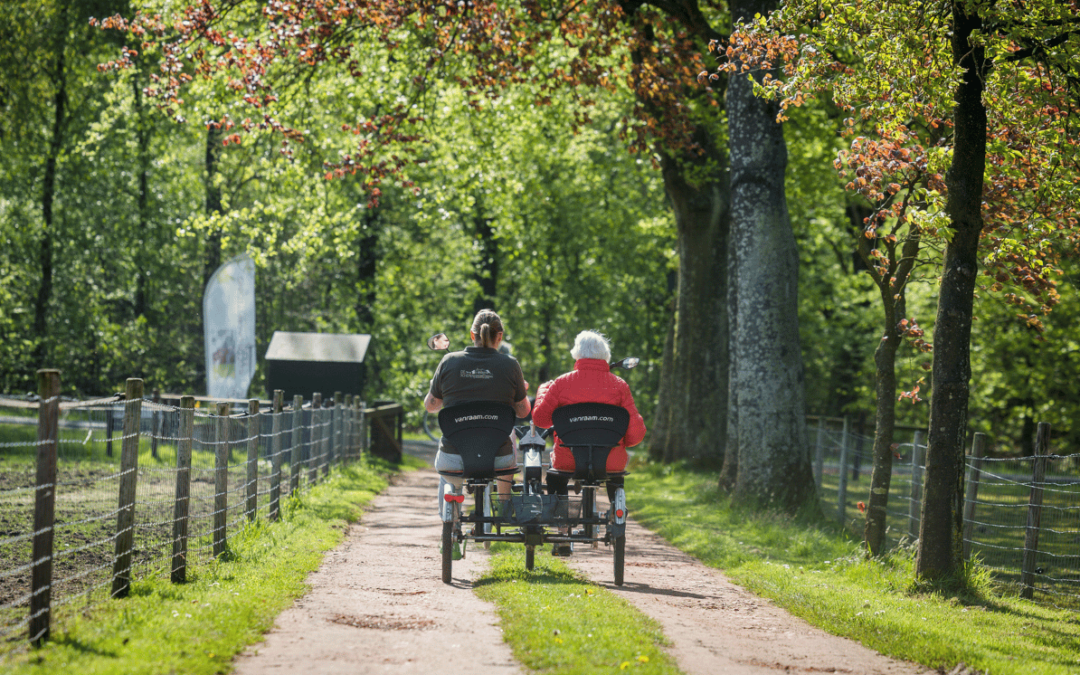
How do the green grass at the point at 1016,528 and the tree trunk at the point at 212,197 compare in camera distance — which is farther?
the tree trunk at the point at 212,197

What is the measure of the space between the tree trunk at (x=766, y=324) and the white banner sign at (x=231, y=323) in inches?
426

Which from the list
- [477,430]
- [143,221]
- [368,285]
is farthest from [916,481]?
[143,221]

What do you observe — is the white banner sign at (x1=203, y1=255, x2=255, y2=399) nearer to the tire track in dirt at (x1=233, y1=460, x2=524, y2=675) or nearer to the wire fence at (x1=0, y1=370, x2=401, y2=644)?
the wire fence at (x1=0, y1=370, x2=401, y2=644)

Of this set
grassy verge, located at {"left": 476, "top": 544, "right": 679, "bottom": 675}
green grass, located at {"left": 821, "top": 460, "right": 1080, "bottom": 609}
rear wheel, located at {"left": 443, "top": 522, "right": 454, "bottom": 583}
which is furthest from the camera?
green grass, located at {"left": 821, "top": 460, "right": 1080, "bottom": 609}

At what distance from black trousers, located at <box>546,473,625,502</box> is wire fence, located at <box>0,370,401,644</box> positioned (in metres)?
2.74

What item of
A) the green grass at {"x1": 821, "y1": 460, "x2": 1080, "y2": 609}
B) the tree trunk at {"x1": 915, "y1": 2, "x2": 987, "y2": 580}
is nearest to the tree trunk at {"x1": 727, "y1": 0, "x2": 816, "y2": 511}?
the green grass at {"x1": 821, "y1": 460, "x2": 1080, "y2": 609}

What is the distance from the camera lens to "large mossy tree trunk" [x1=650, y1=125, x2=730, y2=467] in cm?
1956

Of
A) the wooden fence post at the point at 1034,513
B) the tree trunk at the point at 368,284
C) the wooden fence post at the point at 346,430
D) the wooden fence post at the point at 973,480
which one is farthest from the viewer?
the tree trunk at the point at 368,284

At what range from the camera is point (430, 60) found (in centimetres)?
1545

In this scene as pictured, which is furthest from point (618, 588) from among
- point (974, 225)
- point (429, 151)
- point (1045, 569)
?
point (429, 151)

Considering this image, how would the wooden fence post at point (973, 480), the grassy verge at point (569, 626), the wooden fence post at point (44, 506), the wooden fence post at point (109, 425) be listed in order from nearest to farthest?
1. the wooden fence post at point (44, 506)
2. the grassy verge at point (569, 626)
3. the wooden fence post at point (973, 480)
4. the wooden fence post at point (109, 425)

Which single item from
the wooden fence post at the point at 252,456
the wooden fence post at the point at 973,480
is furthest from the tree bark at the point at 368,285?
the wooden fence post at the point at 973,480

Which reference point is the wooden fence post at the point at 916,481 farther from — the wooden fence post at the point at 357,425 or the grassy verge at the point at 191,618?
the wooden fence post at the point at 357,425

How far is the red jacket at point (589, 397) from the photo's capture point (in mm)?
8758
